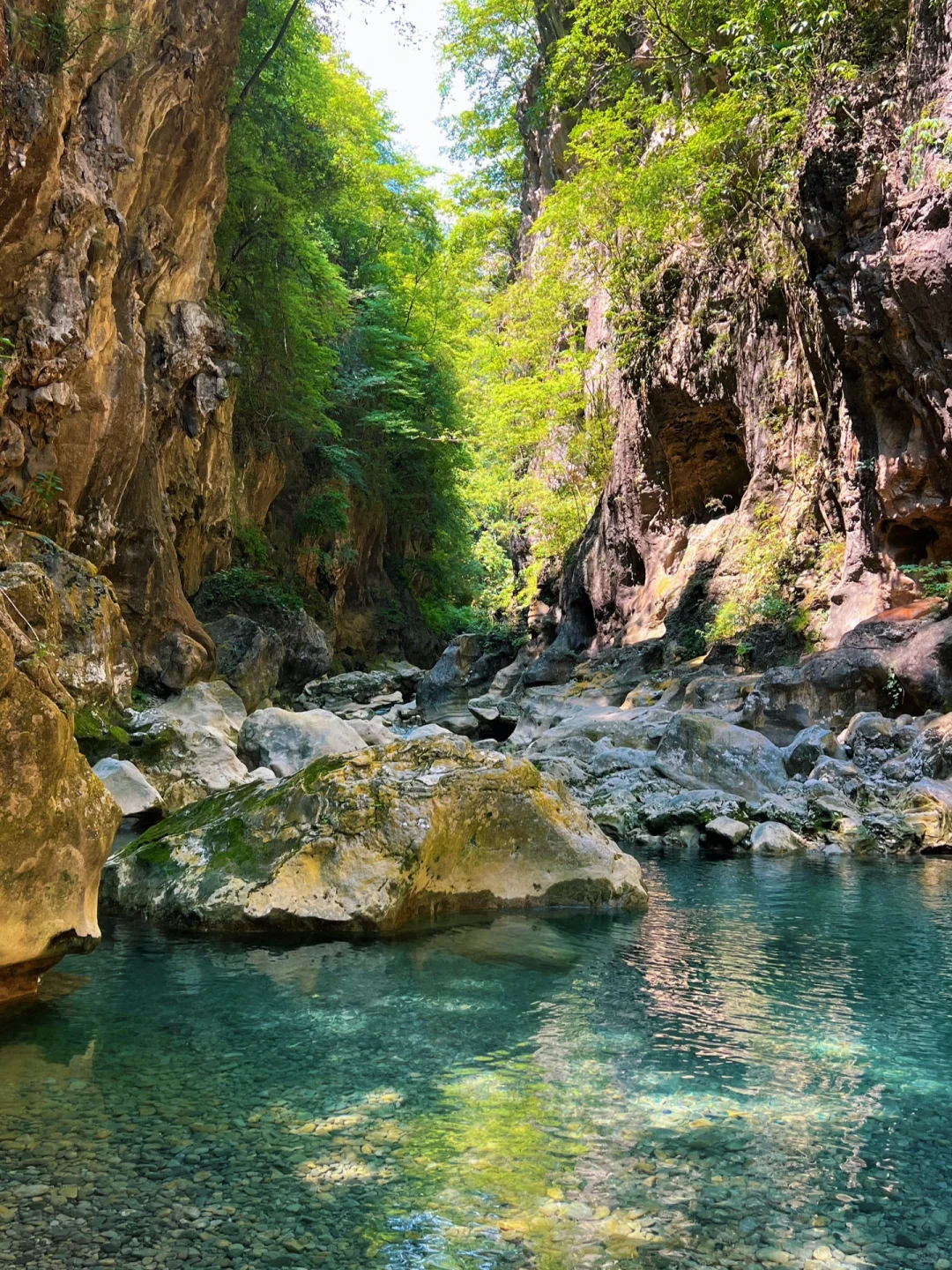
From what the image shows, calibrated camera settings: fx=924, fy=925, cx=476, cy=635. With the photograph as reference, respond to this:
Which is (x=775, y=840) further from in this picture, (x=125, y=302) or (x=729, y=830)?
(x=125, y=302)

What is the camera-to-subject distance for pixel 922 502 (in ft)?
40.7

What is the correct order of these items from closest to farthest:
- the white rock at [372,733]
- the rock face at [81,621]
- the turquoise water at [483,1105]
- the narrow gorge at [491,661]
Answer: the turquoise water at [483,1105] < the narrow gorge at [491,661] < the rock face at [81,621] < the white rock at [372,733]

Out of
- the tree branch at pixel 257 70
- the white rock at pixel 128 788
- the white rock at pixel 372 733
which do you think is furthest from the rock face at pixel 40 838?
the tree branch at pixel 257 70

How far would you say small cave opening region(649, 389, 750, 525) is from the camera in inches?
749

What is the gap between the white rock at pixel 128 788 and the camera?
740 centimetres

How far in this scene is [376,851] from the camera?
16.3 feet

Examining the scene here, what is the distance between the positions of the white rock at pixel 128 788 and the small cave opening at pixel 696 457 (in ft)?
46.8

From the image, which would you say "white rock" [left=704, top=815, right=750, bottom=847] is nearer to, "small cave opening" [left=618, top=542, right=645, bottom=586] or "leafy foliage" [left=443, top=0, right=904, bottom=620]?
"leafy foliage" [left=443, top=0, right=904, bottom=620]

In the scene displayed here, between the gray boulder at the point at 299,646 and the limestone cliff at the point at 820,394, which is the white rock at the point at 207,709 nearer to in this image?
the gray boulder at the point at 299,646

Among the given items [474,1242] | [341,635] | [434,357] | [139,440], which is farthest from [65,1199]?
[434,357]

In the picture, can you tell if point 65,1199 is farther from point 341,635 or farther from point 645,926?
point 341,635

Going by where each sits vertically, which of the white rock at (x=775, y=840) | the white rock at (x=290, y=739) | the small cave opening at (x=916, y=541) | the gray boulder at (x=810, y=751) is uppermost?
the small cave opening at (x=916, y=541)

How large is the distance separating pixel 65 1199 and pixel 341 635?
26.9 metres

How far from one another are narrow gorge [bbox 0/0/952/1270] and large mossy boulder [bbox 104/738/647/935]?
1.1 inches
